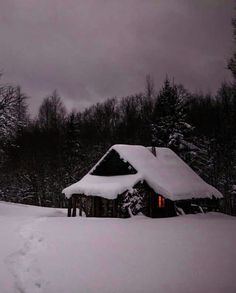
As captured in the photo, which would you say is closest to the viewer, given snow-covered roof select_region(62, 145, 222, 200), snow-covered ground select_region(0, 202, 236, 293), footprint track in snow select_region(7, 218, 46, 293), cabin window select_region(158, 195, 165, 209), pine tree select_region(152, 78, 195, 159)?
snow-covered ground select_region(0, 202, 236, 293)

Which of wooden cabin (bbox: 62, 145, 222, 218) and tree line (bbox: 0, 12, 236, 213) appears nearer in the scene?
wooden cabin (bbox: 62, 145, 222, 218)

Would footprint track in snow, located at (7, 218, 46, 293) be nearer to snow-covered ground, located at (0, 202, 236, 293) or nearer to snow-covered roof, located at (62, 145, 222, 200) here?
snow-covered ground, located at (0, 202, 236, 293)

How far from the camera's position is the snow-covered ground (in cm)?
732

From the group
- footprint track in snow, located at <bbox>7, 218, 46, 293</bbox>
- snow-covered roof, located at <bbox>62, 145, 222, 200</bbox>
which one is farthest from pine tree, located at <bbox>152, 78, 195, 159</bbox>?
footprint track in snow, located at <bbox>7, 218, 46, 293</bbox>

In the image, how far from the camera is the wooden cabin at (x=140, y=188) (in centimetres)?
2306

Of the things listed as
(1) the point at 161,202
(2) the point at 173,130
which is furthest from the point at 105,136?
(1) the point at 161,202

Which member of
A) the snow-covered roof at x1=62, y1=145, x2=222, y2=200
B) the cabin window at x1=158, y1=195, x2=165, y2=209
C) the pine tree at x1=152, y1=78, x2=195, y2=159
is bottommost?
the cabin window at x1=158, y1=195, x2=165, y2=209

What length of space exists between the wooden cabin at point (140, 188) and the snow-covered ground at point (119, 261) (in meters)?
10.0

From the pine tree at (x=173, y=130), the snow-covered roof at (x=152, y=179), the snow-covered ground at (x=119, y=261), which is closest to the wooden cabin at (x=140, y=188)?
the snow-covered roof at (x=152, y=179)

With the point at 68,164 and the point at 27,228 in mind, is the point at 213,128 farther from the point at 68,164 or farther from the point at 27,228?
the point at 27,228

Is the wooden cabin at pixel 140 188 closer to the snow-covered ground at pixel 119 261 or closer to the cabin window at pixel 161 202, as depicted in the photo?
the cabin window at pixel 161 202

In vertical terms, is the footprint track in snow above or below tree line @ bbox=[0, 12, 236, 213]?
below

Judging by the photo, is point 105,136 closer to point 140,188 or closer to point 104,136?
point 104,136

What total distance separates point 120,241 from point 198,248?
8.87 feet
